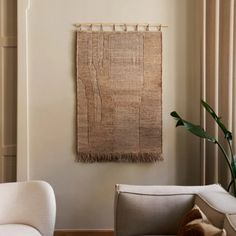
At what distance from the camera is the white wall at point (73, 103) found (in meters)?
2.65

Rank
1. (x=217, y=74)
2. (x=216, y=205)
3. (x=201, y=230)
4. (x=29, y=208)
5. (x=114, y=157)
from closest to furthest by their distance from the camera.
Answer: (x=201, y=230), (x=216, y=205), (x=29, y=208), (x=217, y=74), (x=114, y=157)

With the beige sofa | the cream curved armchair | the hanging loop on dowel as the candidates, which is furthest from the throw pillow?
the hanging loop on dowel

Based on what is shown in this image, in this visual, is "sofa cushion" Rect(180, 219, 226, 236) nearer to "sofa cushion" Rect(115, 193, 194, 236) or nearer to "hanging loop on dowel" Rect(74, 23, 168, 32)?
"sofa cushion" Rect(115, 193, 194, 236)

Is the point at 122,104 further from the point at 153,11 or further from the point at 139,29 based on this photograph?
the point at 153,11

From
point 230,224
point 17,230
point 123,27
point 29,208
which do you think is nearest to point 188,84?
point 123,27

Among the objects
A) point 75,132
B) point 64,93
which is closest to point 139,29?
point 64,93

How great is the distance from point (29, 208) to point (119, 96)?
1.20 meters

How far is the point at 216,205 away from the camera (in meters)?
1.63

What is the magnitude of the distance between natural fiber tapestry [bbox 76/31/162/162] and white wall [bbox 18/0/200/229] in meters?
0.08

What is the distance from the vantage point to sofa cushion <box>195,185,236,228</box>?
152 cm

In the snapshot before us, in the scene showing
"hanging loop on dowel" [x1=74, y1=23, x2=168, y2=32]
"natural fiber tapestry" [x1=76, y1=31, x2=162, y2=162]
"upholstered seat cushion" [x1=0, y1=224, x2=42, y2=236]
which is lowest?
"upholstered seat cushion" [x1=0, y1=224, x2=42, y2=236]

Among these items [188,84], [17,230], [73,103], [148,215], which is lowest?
[17,230]

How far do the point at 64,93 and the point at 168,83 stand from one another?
0.95 m

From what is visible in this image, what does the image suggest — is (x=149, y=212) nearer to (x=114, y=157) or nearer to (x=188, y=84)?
(x=114, y=157)
